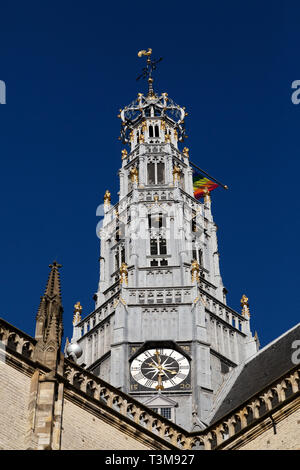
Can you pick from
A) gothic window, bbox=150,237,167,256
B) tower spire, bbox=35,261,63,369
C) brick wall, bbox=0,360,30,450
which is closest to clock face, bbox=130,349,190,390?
gothic window, bbox=150,237,167,256

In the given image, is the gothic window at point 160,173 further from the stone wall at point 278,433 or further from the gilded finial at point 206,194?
the stone wall at point 278,433

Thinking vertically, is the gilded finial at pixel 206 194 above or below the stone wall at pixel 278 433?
above

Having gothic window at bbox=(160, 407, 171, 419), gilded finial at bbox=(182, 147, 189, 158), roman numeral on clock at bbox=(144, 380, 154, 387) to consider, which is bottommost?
gothic window at bbox=(160, 407, 171, 419)

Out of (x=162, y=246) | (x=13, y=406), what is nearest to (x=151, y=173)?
(x=162, y=246)

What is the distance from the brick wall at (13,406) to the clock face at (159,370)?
16.1 m

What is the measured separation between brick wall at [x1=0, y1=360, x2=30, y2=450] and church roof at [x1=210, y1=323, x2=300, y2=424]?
37.4 ft

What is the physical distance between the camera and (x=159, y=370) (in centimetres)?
3372

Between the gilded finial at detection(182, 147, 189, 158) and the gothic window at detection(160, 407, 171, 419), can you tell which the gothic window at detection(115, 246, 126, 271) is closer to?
the gilded finial at detection(182, 147, 189, 158)

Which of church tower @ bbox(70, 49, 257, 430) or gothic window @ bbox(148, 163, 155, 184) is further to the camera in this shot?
gothic window @ bbox(148, 163, 155, 184)

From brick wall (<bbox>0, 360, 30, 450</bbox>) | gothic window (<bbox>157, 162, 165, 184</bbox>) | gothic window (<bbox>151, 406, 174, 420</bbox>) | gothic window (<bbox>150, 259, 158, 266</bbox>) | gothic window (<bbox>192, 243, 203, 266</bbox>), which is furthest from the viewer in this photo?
gothic window (<bbox>157, 162, 165, 184</bbox>)

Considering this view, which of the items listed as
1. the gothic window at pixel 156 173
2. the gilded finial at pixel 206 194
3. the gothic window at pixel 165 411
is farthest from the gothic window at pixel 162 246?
the gothic window at pixel 165 411

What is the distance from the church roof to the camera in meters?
28.1

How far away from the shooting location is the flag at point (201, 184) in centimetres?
4639

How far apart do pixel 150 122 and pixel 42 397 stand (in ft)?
111
